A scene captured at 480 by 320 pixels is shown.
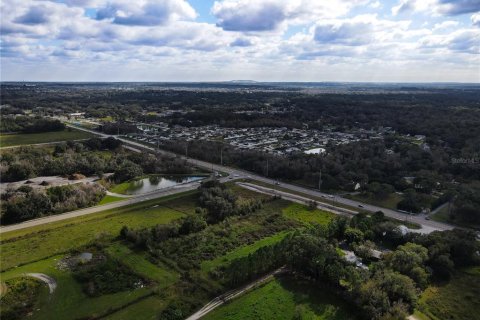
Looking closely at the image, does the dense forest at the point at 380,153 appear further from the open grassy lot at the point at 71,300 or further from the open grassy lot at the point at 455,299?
the open grassy lot at the point at 71,300

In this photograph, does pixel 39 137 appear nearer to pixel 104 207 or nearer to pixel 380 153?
pixel 104 207

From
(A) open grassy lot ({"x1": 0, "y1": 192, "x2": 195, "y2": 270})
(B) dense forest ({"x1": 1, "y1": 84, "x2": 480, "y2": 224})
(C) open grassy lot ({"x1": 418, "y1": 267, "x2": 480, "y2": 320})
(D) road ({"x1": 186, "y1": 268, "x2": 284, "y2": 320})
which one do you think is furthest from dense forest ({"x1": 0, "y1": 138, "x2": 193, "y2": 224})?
(C) open grassy lot ({"x1": 418, "y1": 267, "x2": 480, "y2": 320})

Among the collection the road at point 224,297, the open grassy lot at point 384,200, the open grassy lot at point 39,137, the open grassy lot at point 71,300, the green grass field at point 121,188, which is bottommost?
the open grassy lot at point 384,200

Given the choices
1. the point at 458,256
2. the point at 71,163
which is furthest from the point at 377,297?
the point at 71,163

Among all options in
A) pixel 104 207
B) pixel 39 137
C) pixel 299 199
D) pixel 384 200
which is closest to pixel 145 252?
pixel 104 207

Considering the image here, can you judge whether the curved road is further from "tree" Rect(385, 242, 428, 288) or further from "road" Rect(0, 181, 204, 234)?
"tree" Rect(385, 242, 428, 288)

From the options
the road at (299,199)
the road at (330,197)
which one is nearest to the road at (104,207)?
the road at (299,199)

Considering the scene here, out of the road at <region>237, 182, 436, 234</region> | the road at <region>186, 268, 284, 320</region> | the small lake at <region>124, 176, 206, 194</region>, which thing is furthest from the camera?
the small lake at <region>124, 176, 206, 194</region>
